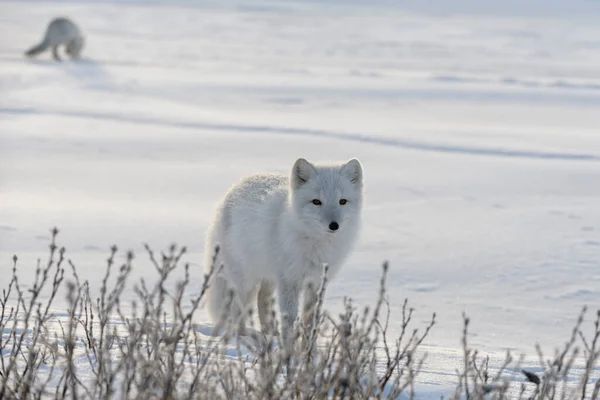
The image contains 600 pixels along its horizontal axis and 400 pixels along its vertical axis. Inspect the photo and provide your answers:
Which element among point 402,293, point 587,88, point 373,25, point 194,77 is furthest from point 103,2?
point 402,293

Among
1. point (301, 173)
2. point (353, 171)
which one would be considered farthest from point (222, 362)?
point (353, 171)

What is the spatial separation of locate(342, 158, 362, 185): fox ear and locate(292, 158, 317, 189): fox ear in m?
0.17

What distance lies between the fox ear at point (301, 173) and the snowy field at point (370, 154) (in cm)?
97

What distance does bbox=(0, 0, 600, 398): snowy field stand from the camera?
5848 millimetres

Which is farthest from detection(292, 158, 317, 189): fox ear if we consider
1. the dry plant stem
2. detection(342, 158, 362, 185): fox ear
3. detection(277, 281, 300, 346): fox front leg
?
the dry plant stem

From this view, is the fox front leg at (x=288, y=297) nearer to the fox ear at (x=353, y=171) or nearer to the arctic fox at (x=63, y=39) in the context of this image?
the fox ear at (x=353, y=171)

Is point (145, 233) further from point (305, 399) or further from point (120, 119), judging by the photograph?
point (120, 119)

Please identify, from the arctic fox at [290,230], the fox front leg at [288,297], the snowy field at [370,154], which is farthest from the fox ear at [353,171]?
the snowy field at [370,154]

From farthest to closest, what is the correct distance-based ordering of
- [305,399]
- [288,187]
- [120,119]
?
[120,119] < [288,187] < [305,399]

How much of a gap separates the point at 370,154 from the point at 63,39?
11.2m

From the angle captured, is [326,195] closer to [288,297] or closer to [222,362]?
[288,297]

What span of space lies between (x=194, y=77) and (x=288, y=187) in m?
12.0

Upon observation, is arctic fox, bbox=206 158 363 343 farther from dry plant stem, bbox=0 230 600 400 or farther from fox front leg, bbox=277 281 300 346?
dry plant stem, bbox=0 230 600 400

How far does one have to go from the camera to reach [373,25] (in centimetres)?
2770
